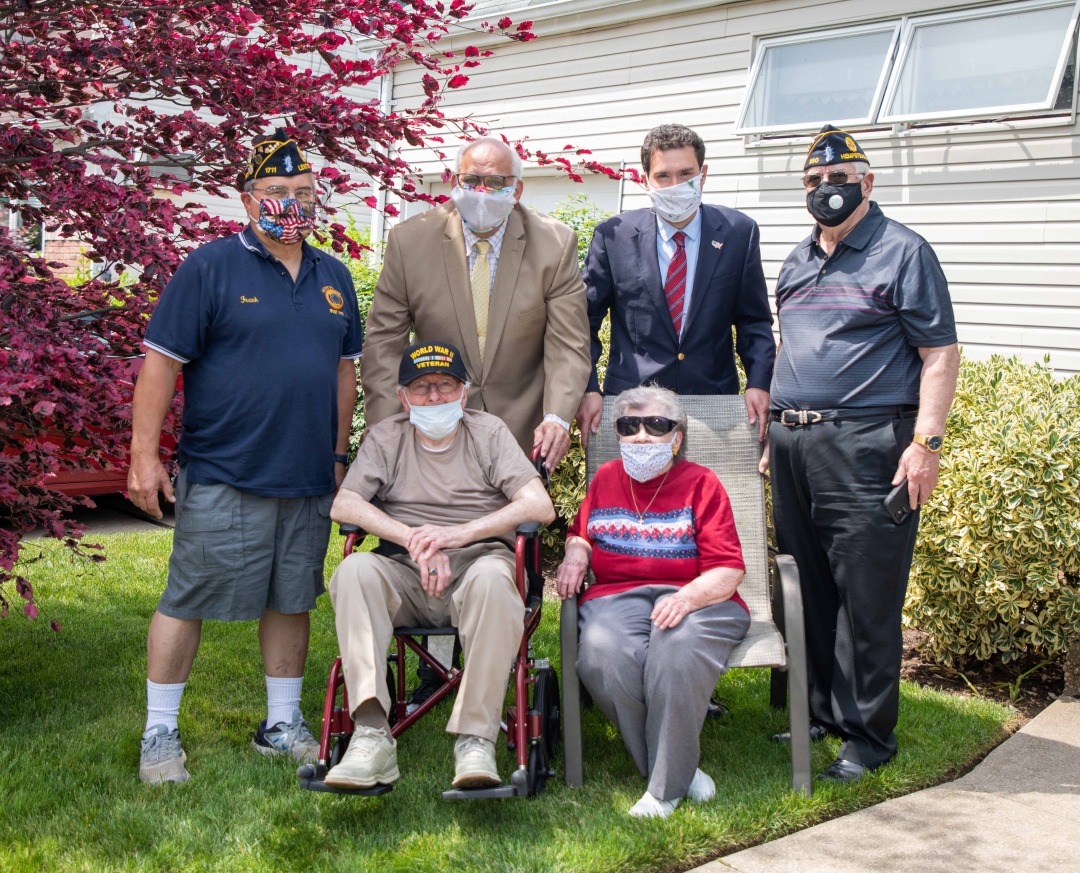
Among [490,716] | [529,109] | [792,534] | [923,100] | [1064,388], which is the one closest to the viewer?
[490,716]

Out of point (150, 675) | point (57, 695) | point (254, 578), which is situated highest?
point (254, 578)

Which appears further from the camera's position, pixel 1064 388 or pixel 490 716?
pixel 1064 388

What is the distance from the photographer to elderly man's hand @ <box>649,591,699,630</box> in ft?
11.7

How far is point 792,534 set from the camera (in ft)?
13.1

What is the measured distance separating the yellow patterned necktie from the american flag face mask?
0.75 meters

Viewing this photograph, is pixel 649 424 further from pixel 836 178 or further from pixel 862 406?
pixel 836 178

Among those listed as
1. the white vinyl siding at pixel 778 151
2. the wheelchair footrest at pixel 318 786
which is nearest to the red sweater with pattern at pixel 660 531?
the wheelchair footrest at pixel 318 786

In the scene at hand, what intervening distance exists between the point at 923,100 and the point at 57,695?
21.2 feet

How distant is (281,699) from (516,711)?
1071 millimetres

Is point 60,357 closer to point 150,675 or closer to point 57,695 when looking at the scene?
point 150,675

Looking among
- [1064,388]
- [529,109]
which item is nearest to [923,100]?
[1064,388]

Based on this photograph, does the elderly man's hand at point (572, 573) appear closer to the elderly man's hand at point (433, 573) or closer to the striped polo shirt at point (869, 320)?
the elderly man's hand at point (433, 573)

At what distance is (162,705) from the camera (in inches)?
144

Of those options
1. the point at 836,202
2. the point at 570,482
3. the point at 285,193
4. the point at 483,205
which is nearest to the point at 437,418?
the point at 483,205
